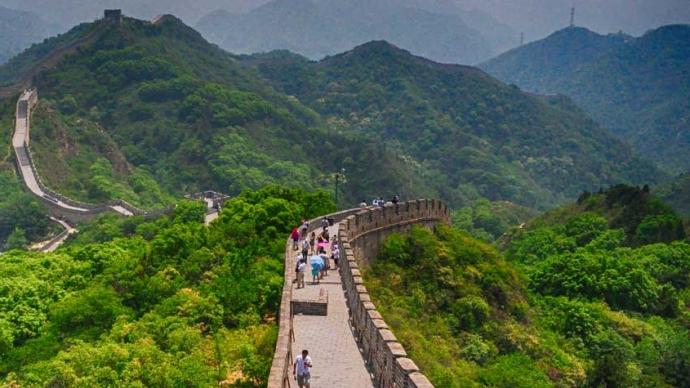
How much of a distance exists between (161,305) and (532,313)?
18.4 meters

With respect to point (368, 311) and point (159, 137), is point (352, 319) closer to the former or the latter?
point (368, 311)

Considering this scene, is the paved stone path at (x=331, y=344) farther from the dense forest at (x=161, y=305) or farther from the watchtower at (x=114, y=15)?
the watchtower at (x=114, y=15)

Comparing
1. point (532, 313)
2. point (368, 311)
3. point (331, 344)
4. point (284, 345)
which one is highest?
point (368, 311)

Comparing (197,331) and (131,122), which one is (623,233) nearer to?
(197,331)

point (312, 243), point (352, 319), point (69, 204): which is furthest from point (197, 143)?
point (352, 319)

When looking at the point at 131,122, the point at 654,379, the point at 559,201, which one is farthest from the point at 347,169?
the point at 654,379

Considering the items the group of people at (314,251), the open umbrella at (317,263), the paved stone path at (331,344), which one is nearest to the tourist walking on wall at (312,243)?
the group of people at (314,251)

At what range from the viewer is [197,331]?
80.4 ft

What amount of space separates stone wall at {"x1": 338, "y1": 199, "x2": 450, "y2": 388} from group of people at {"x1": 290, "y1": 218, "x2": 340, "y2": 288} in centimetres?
60

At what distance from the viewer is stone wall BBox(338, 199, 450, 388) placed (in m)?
15.7

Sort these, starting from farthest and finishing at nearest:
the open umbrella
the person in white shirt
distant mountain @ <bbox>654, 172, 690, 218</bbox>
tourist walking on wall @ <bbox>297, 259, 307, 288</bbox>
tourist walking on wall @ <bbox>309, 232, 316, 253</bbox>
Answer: distant mountain @ <bbox>654, 172, 690, 218</bbox>, tourist walking on wall @ <bbox>309, 232, 316, 253</bbox>, the open umbrella, tourist walking on wall @ <bbox>297, 259, 307, 288</bbox>, the person in white shirt

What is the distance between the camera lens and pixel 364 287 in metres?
21.7

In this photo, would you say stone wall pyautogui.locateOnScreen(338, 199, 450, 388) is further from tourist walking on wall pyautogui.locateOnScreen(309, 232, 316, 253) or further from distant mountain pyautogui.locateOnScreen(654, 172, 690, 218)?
distant mountain pyautogui.locateOnScreen(654, 172, 690, 218)

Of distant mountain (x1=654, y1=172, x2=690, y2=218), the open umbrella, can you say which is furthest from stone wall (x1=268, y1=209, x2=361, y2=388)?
distant mountain (x1=654, y1=172, x2=690, y2=218)
